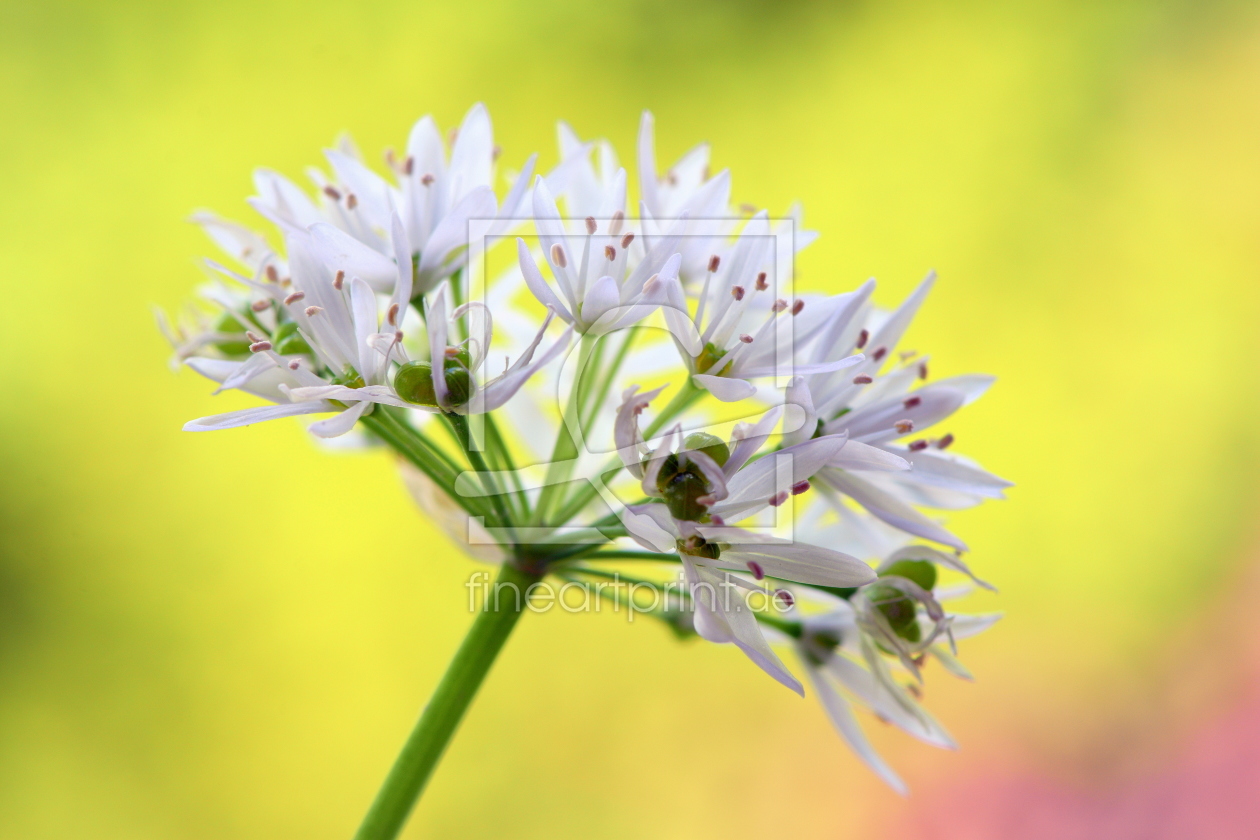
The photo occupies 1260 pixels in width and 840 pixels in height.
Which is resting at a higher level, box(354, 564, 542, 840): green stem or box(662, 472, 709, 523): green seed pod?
box(662, 472, 709, 523): green seed pod

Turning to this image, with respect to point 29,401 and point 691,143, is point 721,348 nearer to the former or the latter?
point 29,401

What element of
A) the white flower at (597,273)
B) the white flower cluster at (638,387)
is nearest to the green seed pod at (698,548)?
the white flower cluster at (638,387)

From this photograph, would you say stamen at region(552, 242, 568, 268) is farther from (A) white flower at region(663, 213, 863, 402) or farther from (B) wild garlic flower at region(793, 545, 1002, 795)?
(B) wild garlic flower at region(793, 545, 1002, 795)

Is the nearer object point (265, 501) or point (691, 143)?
point (265, 501)

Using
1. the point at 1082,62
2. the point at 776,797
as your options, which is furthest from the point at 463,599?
the point at 1082,62

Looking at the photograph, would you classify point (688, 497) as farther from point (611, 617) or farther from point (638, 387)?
point (611, 617)

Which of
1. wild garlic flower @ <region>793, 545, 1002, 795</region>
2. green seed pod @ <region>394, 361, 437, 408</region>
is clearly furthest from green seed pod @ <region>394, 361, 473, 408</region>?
wild garlic flower @ <region>793, 545, 1002, 795</region>

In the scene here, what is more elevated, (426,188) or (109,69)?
(109,69)

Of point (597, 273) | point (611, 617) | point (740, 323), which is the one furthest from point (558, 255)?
point (611, 617)
